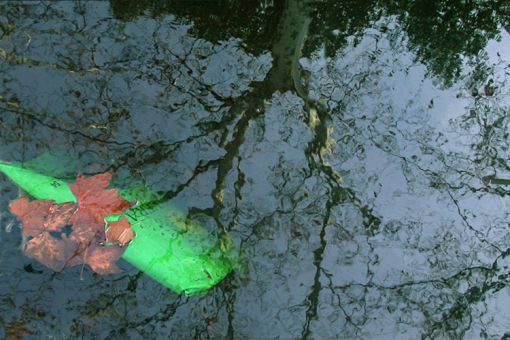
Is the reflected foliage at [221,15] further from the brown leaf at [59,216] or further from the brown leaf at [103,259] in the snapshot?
the brown leaf at [103,259]

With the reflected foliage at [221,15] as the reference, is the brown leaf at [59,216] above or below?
below

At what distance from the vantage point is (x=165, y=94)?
206 cm

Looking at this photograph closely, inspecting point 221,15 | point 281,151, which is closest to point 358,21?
point 221,15

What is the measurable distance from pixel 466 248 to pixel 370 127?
0.58 meters

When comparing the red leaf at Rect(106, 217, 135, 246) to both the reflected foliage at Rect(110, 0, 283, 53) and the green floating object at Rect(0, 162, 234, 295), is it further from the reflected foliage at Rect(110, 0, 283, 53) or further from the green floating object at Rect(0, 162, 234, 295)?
the reflected foliage at Rect(110, 0, 283, 53)

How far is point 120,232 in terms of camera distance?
180 cm

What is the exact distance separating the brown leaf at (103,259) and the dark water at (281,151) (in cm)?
3

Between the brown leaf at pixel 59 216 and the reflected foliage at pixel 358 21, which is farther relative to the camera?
the reflected foliage at pixel 358 21

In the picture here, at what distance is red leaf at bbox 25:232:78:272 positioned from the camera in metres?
1.71

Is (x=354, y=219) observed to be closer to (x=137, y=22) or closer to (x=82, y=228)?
(x=82, y=228)

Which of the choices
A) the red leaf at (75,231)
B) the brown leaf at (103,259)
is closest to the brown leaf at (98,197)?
the red leaf at (75,231)

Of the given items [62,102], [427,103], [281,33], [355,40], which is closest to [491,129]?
[427,103]

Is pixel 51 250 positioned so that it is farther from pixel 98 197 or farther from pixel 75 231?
pixel 98 197

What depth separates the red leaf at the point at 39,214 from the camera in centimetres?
174
